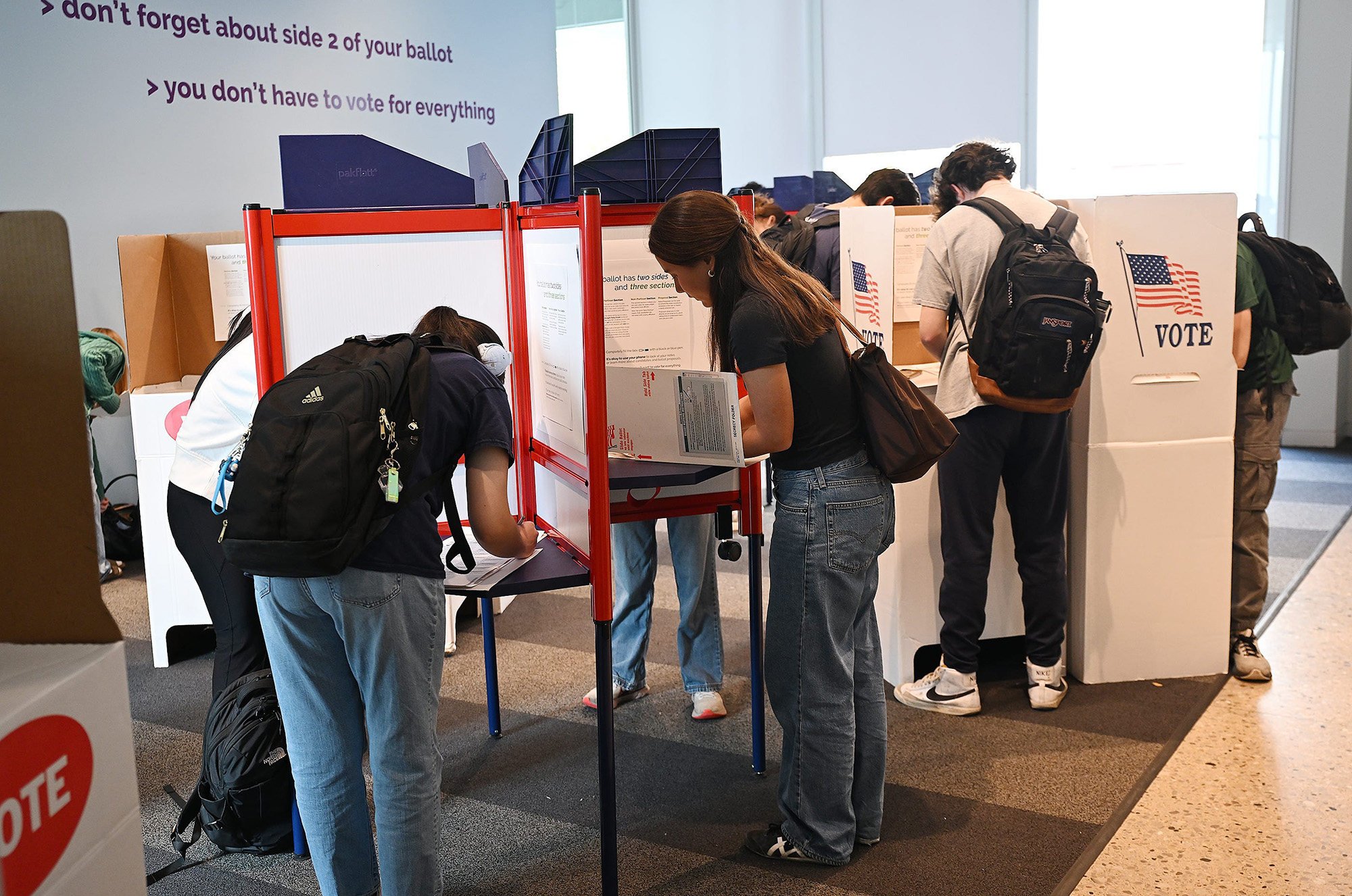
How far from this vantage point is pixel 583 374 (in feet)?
6.82

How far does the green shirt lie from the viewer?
3.19 meters

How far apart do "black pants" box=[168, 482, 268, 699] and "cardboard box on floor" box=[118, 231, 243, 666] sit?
2.79ft

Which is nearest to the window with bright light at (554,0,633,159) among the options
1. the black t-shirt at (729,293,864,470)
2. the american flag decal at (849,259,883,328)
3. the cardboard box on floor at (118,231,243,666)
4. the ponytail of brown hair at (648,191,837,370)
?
the cardboard box on floor at (118,231,243,666)

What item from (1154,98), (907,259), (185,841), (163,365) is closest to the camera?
(185,841)

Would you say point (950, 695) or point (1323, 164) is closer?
point (950, 695)

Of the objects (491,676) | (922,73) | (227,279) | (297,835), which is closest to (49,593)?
(297,835)

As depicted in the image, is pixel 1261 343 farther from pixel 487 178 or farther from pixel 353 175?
pixel 353 175

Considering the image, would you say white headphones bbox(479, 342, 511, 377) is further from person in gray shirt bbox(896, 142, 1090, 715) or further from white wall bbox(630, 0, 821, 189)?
white wall bbox(630, 0, 821, 189)

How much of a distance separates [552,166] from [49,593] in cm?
181

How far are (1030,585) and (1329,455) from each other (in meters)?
4.58

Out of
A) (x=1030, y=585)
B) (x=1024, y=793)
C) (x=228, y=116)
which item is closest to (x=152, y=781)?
(x=1024, y=793)

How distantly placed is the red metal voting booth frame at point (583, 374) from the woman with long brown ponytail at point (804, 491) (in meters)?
0.24

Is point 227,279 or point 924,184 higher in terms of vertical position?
point 924,184

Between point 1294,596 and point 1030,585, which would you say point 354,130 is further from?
point 1294,596
